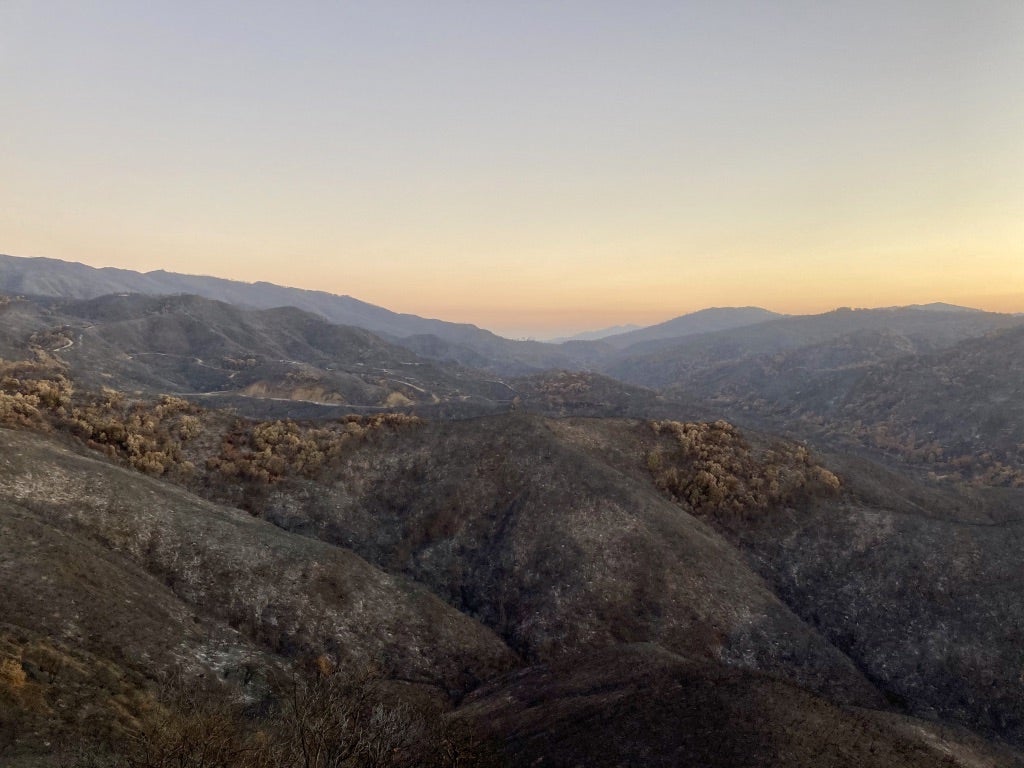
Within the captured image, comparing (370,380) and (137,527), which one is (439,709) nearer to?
(137,527)

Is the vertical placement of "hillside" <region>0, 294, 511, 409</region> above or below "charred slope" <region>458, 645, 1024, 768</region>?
above

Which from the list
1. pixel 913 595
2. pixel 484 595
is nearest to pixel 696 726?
pixel 484 595

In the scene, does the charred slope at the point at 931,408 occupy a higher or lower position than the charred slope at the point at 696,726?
higher

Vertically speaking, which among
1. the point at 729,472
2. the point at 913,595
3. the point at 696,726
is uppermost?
the point at 729,472

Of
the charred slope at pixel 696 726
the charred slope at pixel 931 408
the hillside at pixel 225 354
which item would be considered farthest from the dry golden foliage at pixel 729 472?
the hillside at pixel 225 354

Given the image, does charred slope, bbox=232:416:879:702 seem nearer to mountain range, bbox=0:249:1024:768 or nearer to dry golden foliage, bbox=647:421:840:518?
mountain range, bbox=0:249:1024:768

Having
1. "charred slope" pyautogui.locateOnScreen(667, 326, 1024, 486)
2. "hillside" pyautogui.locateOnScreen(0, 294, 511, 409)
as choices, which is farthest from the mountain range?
"hillside" pyautogui.locateOnScreen(0, 294, 511, 409)

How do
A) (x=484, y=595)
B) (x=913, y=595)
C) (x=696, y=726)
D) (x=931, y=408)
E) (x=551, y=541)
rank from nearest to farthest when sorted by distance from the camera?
(x=696, y=726) → (x=913, y=595) → (x=484, y=595) → (x=551, y=541) → (x=931, y=408)

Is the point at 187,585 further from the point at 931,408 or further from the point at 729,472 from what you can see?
the point at 931,408

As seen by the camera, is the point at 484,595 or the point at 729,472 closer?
the point at 484,595

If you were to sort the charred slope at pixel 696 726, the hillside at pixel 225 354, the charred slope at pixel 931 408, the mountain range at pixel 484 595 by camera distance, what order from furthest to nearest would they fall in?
the hillside at pixel 225 354
the charred slope at pixel 931 408
the charred slope at pixel 696 726
the mountain range at pixel 484 595

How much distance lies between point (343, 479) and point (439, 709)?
74.3 ft

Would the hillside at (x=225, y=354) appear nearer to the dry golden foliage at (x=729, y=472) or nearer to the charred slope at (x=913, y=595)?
the dry golden foliage at (x=729, y=472)

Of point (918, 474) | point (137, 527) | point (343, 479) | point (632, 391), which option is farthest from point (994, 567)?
point (632, 391)
